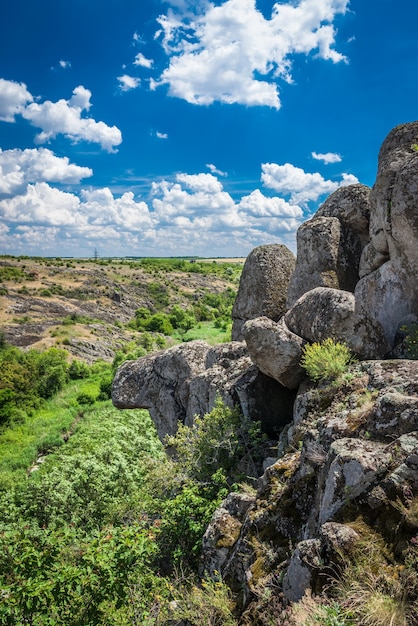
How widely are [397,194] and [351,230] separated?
203 inches

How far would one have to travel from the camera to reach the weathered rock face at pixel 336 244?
13.6 m

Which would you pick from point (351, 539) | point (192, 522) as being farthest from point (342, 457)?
point (192, 522)

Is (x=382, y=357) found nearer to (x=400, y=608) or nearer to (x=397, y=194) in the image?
(x=397, y=194)

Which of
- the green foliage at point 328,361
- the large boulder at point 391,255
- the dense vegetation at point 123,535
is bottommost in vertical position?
the dense vegetation at point 123,535

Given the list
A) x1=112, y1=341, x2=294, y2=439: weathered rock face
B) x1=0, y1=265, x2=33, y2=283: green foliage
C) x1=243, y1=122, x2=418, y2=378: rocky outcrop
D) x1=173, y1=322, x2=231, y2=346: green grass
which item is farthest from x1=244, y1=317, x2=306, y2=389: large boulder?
x1=0, y1=265, x2=33, y2=283: green foliage

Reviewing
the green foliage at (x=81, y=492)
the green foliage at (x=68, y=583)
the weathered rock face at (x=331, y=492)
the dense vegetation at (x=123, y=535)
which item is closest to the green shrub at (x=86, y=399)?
the dense vegetation at (x=123, y=535)

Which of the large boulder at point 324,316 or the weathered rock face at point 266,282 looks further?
the weathered rock face at point 266,282

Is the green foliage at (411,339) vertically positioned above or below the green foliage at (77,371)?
above

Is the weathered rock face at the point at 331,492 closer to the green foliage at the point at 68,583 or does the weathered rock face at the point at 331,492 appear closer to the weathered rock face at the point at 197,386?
the green foliage at the point at 68,583

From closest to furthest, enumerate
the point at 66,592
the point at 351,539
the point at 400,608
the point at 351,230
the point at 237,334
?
the point at 400,608
the point at 351,539
the point at 66,592
the point at 351,230
the point at 237,334

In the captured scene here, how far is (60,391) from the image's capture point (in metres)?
55.5

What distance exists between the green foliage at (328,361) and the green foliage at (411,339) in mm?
1148

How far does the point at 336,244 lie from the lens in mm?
13625

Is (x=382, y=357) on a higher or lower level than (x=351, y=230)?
lower
